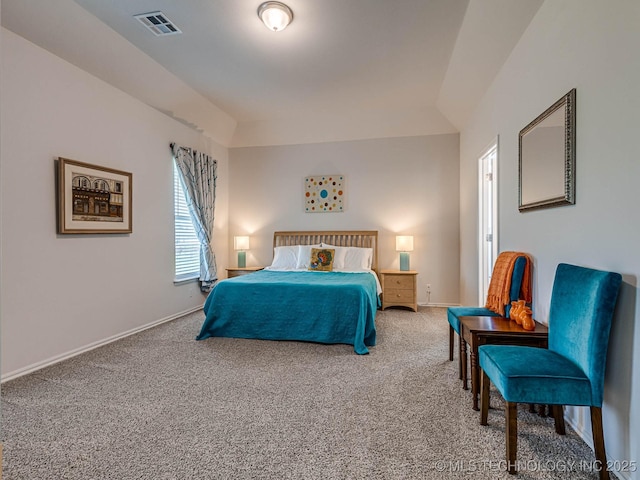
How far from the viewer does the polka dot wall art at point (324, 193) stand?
5.76 meters

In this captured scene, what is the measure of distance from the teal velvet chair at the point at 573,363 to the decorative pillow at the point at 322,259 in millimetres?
3241

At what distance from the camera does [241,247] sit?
591cm

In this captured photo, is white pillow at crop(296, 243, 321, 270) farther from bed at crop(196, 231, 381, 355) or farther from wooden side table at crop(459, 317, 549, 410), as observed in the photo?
wooden side table at crop(459, 317, 549, 410)

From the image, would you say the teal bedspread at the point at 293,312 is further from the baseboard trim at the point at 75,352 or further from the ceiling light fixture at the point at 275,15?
the ceiling light fixture at the point at 275,15

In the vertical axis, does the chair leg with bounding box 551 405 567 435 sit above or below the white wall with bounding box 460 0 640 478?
below

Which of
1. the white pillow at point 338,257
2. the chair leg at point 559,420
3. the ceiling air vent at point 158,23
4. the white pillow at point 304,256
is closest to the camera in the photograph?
the chair leg at point 559,420

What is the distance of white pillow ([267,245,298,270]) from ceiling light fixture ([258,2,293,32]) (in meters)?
3.21

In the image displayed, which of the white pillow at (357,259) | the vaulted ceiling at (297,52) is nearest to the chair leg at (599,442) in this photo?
the vaulted ceiling at (297,52)

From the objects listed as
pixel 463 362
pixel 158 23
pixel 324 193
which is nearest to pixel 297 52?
pixel 158 23

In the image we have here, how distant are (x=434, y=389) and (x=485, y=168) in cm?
284

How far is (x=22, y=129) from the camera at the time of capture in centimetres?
282

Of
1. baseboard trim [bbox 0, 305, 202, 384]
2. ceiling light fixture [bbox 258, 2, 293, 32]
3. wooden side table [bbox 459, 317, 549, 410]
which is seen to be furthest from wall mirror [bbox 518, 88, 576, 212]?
baseboard trim [bbox 0, 305, 202, 384]

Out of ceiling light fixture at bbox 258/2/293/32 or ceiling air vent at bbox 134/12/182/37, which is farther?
ceiling air vent at bbox 134/12/182/37

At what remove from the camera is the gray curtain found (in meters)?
4.87
